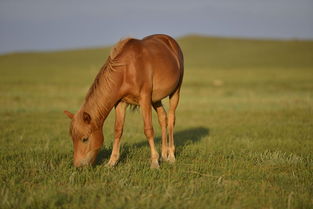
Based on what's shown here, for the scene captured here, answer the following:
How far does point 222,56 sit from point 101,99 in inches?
2629

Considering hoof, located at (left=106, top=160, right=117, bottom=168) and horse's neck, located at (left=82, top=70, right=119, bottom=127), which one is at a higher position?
horse's neck, located at (left=82, top=70, right=119, bottom=127)

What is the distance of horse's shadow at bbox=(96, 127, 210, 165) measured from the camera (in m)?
6.67

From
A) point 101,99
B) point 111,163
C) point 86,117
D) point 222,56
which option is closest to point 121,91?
point 101,99

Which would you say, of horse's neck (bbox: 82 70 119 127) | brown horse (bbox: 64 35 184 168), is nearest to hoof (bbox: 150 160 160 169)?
brown horse (bbox: 64 35 184 168)

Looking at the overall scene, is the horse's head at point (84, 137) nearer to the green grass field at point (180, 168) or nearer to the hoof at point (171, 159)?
the green grass field at point (180, 168)

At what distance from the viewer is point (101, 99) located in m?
5.40

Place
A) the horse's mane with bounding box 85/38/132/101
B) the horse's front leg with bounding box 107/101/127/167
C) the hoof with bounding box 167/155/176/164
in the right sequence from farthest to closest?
the hoof with bounding box 167/155/176/164 → the horse's front leg with bounding box 107/101/127/167 → the horse's mane with bounding box 85/38/132/101

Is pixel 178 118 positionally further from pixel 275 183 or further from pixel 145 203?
pixel 145 203

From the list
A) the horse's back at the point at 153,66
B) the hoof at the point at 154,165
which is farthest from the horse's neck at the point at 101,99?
the hoof at the point at 154,165

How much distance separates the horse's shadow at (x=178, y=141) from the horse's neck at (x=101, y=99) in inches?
→ 45.4

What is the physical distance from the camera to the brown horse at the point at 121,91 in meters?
5.24

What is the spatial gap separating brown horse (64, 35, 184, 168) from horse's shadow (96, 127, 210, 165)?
2.51 ft

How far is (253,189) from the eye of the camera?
177 inches

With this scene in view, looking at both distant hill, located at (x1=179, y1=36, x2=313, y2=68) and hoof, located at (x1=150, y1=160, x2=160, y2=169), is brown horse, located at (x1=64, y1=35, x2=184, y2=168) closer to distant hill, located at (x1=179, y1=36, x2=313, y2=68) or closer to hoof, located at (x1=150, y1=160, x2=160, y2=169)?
hoof, located at (x1=150, y1=160, x2=160, y2=169)
